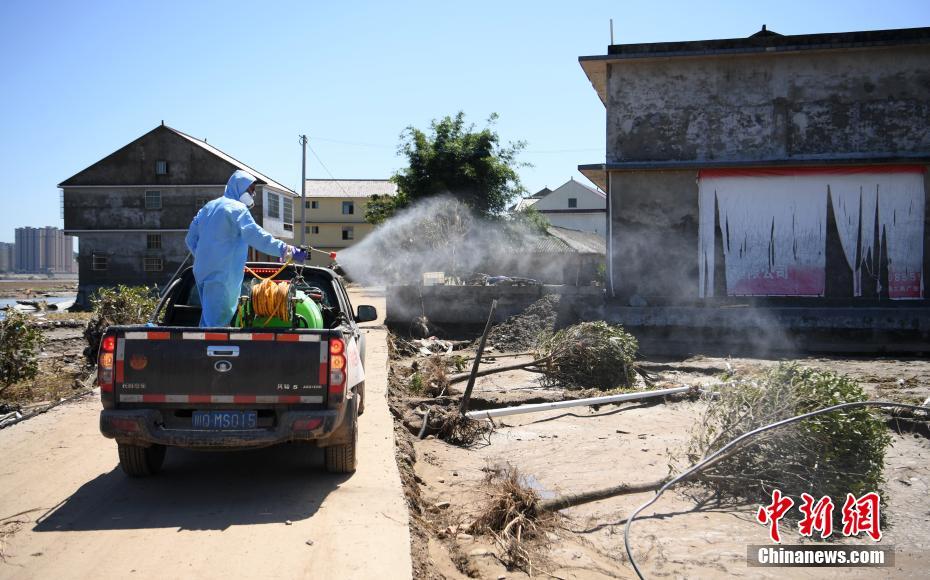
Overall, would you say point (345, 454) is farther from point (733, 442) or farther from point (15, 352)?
point (15, 352)

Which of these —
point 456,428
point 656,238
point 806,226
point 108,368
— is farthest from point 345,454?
point 806,226

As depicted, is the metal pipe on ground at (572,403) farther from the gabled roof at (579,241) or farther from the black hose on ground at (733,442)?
the gabled roof at (579,241)

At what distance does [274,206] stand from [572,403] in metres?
41.1

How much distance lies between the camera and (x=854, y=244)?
1923 centimetres

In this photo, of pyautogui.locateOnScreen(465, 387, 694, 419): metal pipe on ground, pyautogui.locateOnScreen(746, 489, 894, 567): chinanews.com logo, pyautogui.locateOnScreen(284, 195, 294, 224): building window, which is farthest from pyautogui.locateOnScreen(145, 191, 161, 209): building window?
pyautogui.locateOnScreen(746, 489, 894, 567): chinanews.com logo

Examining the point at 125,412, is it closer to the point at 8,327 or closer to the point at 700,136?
the point at 8,327

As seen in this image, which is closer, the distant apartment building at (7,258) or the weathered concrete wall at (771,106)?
the weathered concrete wall at (771,106)

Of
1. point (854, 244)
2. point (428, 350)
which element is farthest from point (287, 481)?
point (854, 244)

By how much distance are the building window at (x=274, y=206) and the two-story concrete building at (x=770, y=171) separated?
31.0 m

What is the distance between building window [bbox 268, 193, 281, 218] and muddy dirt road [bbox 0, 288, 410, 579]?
4030 centimetres

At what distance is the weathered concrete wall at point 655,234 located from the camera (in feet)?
64.1

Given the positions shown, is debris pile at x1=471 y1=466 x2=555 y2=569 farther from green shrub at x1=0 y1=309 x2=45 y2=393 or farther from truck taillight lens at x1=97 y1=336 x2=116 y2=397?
green shrub at x1=0 y1=309 x2=45 y2=393

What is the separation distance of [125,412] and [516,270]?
27.1 m

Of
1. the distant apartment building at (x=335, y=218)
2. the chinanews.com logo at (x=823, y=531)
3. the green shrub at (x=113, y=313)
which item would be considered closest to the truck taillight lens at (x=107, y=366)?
the chinanews.com logo at (x=823, y=531)
